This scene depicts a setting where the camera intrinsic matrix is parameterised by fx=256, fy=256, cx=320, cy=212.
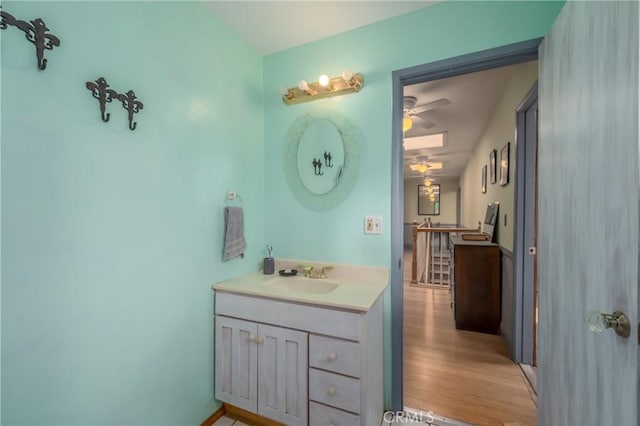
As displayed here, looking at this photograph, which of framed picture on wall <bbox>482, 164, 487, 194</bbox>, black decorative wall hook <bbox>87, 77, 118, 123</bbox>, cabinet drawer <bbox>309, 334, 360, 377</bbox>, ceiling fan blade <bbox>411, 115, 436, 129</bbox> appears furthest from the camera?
framed picture on wall <bbox>482, 164, 487, 194</bbox>

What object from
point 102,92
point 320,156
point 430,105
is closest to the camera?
point 102,92

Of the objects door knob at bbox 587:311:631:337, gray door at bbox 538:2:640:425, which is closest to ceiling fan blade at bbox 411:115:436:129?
gray door at bbox 538:2:640:425

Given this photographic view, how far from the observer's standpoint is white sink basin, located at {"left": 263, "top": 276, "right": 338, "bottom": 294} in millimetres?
1636

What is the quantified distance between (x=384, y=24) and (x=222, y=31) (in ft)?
3.32

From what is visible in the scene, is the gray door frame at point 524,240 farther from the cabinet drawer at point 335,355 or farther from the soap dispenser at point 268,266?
the soap dispenser at point 268,266

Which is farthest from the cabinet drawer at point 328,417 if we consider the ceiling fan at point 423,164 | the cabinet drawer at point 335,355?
the ceiling fan at point 423,164

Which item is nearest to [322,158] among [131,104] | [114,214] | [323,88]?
[323,88]

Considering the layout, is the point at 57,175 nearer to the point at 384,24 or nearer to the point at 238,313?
the point at 238,313

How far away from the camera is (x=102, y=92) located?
103 centimetres

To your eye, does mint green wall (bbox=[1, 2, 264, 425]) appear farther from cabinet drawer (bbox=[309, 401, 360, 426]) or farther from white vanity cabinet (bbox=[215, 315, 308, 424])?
cabinet drawer (bbox=[309, 401, 360, 426])

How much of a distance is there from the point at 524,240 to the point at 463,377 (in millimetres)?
1163

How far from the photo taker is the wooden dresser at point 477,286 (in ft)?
8.47

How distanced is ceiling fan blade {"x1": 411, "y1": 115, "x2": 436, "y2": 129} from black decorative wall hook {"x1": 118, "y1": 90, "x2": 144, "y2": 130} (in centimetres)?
278

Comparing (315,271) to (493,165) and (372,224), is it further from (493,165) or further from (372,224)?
(493,165)
